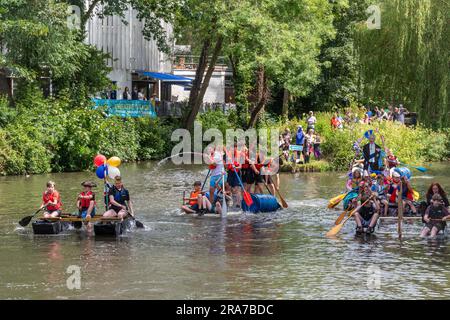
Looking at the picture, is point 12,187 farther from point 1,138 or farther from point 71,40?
point 71,40

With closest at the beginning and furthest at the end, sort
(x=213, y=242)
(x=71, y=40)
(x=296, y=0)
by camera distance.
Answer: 1. (x=213, y=242)
2. (x=71, y=40)
3. (x=296, y=0)

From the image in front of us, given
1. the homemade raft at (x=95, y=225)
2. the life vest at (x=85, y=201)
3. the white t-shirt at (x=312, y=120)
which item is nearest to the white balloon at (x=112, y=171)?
the life vest at (x=85, y=201)

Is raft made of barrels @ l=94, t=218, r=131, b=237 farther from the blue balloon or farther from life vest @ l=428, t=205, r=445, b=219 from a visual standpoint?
life vest @ l=428, t=205, r=445, b=219

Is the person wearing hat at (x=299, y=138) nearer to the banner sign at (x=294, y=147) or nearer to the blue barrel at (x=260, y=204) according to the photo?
the banner sign at (x=294, y=147)

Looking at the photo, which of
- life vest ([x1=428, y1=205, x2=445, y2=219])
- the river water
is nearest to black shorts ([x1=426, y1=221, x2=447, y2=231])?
life vest ([x1=428, y1=205, x2=445, y2=219])

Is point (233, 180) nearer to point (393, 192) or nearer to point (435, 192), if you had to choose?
point (393, 192)

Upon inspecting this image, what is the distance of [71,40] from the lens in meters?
42.0

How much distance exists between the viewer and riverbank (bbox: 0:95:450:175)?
131 ft

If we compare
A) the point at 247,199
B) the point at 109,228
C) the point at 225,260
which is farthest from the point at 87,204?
the point at 247,199

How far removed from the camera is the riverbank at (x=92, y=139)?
1566 inches

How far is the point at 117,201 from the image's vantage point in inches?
903

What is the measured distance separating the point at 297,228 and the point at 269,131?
22.5 metres

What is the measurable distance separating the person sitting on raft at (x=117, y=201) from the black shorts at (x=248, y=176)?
5822 mm
